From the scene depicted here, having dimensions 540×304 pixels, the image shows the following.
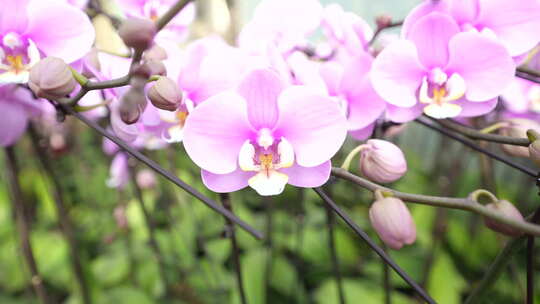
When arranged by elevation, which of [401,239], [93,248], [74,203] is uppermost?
[401,239]

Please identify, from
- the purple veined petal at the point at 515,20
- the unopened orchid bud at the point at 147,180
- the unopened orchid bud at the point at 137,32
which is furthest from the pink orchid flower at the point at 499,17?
the unopened orchid bud at the point at 147,180

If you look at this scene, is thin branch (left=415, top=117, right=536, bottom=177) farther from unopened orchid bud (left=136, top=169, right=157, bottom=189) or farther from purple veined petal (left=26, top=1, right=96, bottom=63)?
unopened orchid bud (left=136, top=169, right=157, bottom=189)

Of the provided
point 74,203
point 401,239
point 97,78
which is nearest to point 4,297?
point 74,203

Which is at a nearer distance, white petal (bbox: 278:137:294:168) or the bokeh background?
white petal (bbox: 278:137:294:168)

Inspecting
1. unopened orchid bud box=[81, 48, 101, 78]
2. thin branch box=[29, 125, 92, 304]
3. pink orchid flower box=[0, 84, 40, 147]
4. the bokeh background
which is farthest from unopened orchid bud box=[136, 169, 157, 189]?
unopened orchid bud box=[81, 48, 101, 78]

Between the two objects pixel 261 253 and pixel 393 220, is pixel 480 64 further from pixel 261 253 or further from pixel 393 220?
pixel 261 253

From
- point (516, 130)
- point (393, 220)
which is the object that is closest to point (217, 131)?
point (393, 220)

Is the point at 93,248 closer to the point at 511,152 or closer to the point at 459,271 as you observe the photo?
the point at 459,271
